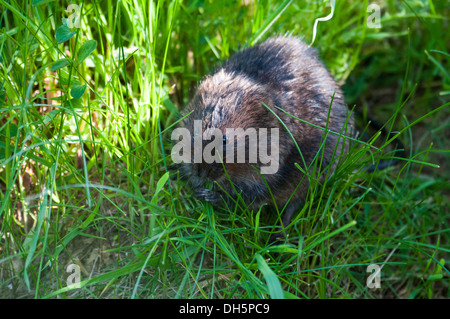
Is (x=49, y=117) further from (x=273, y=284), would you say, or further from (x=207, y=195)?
(x=273, y=284)

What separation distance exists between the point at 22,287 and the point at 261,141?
5.32 ft

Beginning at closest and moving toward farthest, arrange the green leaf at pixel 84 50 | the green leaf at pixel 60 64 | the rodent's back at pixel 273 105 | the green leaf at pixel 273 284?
1. the green leaf at pixel 273 284
2. the green leaf at pixel 60 64
3. the green leaf at pixel 84 50
4. the rodent's back at pixel 273 105

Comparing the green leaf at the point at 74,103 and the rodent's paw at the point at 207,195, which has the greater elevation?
the green leaf at the point at 74,103

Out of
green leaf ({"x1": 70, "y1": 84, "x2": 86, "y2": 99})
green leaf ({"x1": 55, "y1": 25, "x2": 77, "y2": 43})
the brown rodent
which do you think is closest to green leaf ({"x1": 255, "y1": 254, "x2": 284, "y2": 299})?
the brown rodent

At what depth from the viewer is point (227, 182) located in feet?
9.16

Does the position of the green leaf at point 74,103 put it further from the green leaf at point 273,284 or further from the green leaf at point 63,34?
the green leaf at point 273,284

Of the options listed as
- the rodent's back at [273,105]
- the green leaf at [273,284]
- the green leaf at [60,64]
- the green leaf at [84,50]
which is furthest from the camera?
the rodent's back at [273,105]

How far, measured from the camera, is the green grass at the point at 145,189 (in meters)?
2.44

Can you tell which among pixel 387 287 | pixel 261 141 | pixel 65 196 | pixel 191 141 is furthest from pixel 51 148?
pixel 387 287

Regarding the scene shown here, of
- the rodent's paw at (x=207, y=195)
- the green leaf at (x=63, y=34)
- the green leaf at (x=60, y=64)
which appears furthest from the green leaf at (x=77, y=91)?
the rodent's paw at (x=207, y=195)

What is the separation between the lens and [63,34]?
248 cm

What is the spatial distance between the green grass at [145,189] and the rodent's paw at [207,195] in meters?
0.08

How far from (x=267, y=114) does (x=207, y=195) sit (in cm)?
61

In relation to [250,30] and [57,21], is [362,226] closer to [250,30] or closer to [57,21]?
[250,30]
